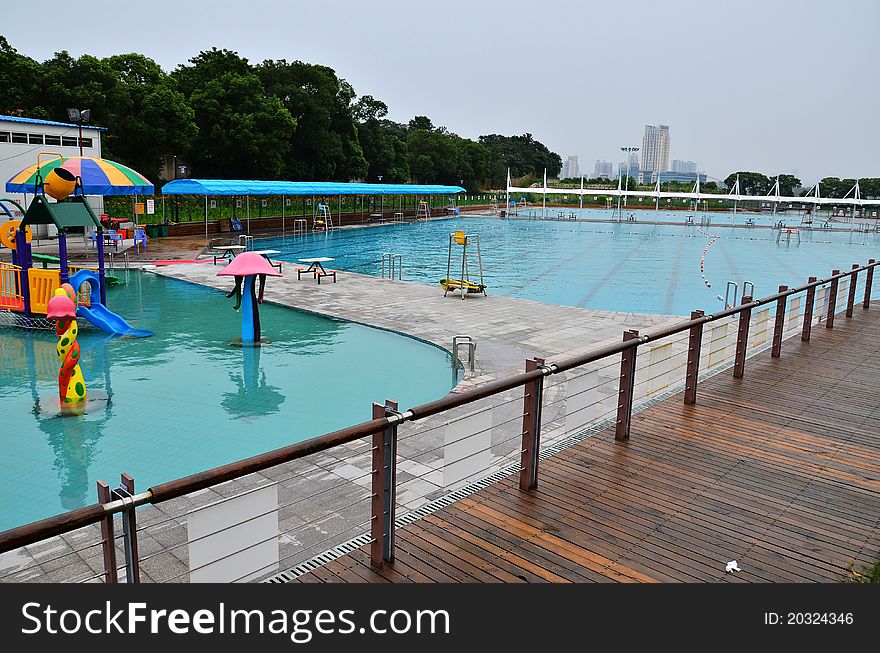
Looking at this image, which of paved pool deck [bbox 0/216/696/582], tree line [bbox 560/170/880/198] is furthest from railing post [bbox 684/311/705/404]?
tree line [bbox 560/170/880/198]

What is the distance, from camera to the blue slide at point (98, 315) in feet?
46.4

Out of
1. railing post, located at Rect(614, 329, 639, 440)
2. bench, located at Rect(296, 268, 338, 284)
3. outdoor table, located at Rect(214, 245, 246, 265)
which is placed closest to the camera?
railing post, located at Rect(614, 329, 639, 440)

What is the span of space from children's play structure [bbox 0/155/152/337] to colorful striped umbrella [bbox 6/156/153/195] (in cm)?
70

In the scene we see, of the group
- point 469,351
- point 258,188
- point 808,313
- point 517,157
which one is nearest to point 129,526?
point 469,351

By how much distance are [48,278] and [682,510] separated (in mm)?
13538

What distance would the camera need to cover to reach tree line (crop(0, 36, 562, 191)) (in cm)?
3741

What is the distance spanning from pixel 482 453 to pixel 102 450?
18.1ft

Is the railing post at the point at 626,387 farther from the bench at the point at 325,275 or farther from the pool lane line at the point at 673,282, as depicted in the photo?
the bench at the point at 325,275

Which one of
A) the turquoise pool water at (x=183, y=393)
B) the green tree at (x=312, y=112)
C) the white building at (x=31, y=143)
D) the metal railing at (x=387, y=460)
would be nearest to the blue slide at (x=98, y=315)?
the turquoise pool water at (x=183, y=393)

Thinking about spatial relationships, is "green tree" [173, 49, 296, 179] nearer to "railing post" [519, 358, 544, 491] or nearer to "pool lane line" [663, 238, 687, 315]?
"pool lane line" [663, 238, 687, 315]

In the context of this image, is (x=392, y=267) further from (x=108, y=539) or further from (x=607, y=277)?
(x=108, y=539)

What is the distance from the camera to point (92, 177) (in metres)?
17.5
